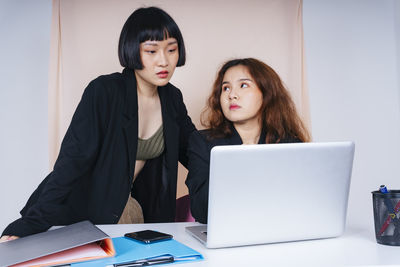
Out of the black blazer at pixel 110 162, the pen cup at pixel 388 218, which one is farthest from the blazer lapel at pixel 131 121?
the pen cup at pixel 388 218

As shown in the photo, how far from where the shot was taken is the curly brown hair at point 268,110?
2092 mm

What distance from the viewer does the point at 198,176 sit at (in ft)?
6.00

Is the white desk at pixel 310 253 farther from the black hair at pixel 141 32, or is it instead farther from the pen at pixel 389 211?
the black hair at pixel 141 32

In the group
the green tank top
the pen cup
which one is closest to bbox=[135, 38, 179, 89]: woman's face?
the green tank top

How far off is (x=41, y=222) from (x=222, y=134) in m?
0.92

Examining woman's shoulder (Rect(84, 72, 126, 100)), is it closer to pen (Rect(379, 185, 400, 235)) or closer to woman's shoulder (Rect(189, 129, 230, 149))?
woman's shoulder (Rect(189, 129, 230, 149))

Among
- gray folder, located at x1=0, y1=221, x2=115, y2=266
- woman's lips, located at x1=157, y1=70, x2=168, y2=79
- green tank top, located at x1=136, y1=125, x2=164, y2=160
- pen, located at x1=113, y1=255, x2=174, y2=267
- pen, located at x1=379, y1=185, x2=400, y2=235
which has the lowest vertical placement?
pen, located at x1=113, y1=255, x2=174, y2=267

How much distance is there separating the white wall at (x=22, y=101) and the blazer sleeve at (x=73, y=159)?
1189 mm

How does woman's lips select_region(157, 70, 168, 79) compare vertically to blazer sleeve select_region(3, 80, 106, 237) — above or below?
above

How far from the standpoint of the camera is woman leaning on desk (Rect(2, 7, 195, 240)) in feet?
6.28

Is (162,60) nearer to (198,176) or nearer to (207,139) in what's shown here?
(207,139)

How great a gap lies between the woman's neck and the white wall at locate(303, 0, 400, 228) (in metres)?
1.37

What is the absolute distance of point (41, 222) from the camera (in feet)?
4.85

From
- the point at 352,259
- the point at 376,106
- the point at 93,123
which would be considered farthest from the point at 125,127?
the point at 376,106
